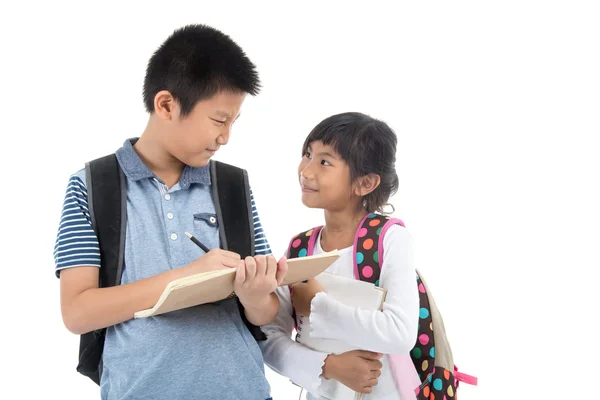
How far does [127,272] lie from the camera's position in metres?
1.49

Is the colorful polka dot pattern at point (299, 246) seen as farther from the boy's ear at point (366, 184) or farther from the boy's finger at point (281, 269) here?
the boy's finger at point (281, 269)

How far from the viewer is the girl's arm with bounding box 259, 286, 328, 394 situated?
5.70ft

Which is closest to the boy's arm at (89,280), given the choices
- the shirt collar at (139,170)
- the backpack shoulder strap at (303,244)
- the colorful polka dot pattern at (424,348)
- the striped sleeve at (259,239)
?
the shirt collar at (139,170)

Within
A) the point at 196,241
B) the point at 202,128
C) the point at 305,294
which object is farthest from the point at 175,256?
the point at 305,294

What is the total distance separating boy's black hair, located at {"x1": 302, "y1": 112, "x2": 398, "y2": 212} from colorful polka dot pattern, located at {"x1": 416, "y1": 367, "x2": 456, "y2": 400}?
1.60 feet

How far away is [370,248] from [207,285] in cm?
57

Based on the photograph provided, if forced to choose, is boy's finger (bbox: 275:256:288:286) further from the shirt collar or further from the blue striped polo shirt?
the shirt collar

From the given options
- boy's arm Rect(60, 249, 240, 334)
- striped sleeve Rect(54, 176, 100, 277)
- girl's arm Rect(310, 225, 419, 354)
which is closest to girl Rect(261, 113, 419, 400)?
girl's arm Rect(310, 225, 419, 354)

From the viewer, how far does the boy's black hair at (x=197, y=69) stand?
1.56 metres

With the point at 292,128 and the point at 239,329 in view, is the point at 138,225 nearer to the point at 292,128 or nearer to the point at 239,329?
the point at 239,329

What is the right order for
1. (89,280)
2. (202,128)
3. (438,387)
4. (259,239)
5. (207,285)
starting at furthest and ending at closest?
(438,387) → (259,239) → (202,128) → (89,280) → (207,285)

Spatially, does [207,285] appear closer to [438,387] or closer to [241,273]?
[241,273]

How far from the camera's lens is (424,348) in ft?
6.03

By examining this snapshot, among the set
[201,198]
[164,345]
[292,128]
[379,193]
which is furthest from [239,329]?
[292,128]
